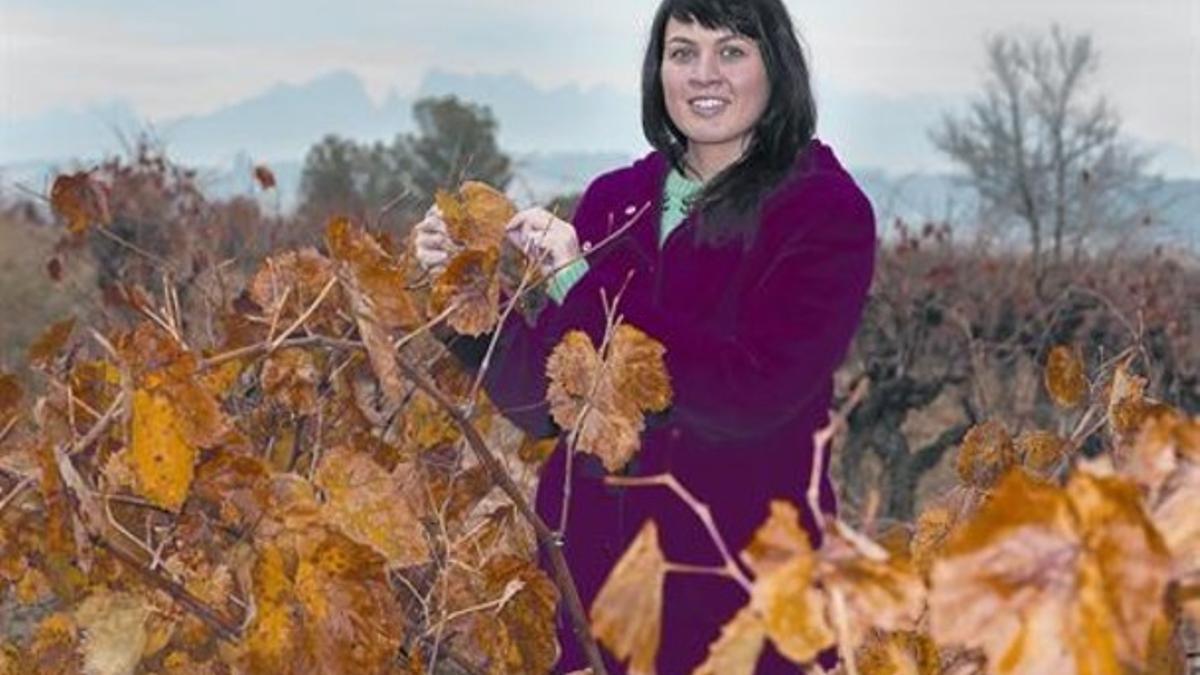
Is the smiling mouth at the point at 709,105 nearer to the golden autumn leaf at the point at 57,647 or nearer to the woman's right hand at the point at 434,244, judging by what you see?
the woman's right hand at the point at 434,244

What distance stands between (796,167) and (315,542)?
3.49 ft

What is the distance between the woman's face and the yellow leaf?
1148 mm

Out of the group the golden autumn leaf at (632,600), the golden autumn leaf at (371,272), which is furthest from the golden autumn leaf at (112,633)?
the golden autumn leaf at (632,600)

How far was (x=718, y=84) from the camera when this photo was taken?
2545mm

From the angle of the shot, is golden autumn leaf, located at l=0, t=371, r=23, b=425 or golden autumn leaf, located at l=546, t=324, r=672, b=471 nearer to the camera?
golden autumn leaf, located at l=546, t=324, r=672, b=471

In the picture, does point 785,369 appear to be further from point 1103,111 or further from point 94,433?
point 1103,111

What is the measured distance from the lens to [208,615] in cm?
173

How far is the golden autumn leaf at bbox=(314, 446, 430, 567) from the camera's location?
→ 169cm

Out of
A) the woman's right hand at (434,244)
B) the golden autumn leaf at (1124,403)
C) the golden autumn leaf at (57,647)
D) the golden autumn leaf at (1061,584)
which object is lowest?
the golden autumn leaf at (57,647)

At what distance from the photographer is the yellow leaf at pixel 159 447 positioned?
4.94 feet

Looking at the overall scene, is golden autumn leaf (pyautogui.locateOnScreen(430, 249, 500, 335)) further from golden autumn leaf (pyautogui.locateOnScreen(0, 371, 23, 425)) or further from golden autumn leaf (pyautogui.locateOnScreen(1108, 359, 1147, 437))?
golden autumn leaf (pyautogui.locateOnScreen(1108, 359, 1147, 437))

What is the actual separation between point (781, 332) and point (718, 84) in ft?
1.37

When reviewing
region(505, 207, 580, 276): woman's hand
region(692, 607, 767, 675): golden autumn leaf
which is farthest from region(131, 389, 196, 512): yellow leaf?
region(505, 207, 580, 276): woman's hand

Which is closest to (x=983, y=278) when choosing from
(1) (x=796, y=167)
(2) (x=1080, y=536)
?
(1) (x=796, y=167)
